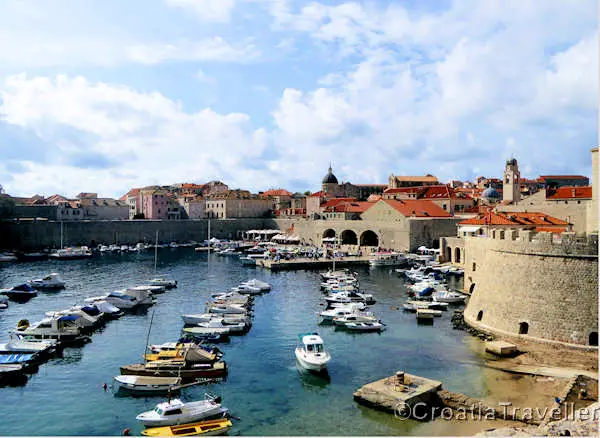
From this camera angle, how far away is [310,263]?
60938 millimetres

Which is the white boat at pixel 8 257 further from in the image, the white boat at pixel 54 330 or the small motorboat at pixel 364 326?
the small motorboat at pixel 364 326

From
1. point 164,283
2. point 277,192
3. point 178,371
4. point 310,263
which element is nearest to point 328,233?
point 310,263

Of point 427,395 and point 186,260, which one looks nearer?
point 427,395

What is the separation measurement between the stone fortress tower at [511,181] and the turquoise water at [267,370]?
44.6m

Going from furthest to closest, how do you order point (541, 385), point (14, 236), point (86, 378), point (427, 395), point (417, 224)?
point (14, 236), point (417, 224), point (86, 378), point (541, 385), point (427, 395)

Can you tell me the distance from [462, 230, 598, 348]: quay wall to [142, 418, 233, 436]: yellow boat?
44.3ft

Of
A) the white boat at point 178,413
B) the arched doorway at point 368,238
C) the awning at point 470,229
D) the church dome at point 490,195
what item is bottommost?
the white boat at point 178,413

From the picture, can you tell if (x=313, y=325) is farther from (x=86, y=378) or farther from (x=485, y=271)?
(x=86, y=378)

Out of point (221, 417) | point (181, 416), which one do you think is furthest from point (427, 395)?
point (181, 416)

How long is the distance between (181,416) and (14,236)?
230 ft

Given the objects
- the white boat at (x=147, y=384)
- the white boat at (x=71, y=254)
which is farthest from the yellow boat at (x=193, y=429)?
the white boat at (x=71, y=254)

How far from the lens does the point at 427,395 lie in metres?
19.3

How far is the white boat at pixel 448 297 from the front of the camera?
38.0 meters

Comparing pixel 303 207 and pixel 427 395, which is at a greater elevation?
pixel 303 207
